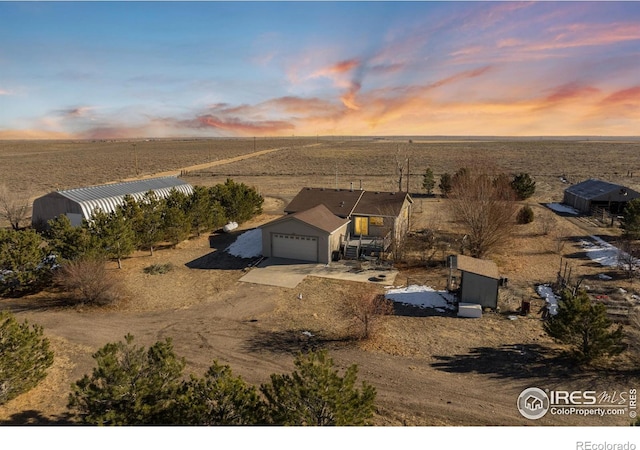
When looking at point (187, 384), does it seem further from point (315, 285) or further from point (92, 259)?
point (92, 259)

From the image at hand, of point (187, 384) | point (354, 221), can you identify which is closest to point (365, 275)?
point (354, 221)

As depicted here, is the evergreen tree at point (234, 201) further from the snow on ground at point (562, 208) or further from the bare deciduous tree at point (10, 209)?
the snow on ground at point (562, 208)

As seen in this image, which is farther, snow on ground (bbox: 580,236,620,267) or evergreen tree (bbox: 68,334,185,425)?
snow on ground (bbox: 580,236,620,267)

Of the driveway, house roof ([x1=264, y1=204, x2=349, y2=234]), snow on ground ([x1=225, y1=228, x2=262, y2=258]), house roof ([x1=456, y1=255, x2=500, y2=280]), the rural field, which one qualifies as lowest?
the rural field

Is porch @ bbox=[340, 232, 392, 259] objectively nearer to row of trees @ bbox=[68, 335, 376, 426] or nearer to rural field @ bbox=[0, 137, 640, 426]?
rural field @ bbox=[0, 137, 640, 426]

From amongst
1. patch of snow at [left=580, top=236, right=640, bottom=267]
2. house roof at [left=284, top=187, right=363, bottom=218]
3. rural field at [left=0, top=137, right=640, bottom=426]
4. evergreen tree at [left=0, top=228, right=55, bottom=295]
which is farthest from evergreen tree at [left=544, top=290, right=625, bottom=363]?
evergreen tree at [left=0, top=228, right=55, bottom=295]

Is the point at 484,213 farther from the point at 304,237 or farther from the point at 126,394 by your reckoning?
the point at 126,394
